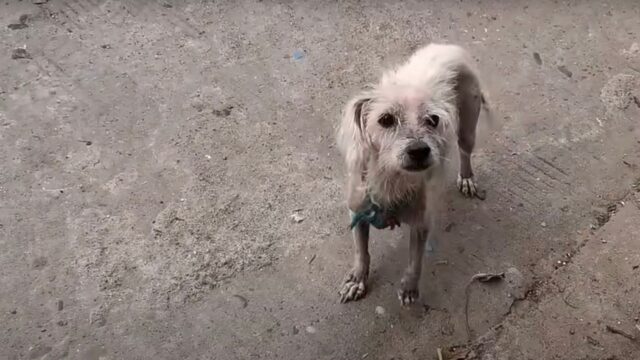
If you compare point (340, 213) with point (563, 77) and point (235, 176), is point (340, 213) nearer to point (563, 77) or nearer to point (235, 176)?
point (235, 176)

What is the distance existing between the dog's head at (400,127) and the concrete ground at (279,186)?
80 cm

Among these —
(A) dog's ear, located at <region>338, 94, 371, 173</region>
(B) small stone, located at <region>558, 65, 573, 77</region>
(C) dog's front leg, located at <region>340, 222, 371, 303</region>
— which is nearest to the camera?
(A) dog's ear, located at <region>338, 94, 371, 173</region>

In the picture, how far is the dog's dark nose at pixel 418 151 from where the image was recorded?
8.00 feet

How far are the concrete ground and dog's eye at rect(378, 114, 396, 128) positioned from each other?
0.90 metres

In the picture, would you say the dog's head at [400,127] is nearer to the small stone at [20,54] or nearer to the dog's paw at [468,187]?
the dog's paw at [468,187]

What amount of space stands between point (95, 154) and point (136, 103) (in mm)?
412

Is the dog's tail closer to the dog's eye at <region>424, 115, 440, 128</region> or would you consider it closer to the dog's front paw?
the dog's eye at <region>424, 115, 440, 128</region>

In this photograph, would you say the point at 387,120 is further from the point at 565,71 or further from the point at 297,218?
the point at 565,71

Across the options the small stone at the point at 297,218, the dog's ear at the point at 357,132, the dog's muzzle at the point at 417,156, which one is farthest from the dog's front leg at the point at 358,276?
the dog's muzzle at the point at 417,156

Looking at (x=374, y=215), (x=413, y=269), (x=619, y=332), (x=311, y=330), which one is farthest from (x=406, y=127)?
(x=619, y=332)

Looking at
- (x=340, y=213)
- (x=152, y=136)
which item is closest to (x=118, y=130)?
(x=152, y=136)

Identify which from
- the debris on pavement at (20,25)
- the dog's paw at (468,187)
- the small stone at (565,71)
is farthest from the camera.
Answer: the debris on pavement at (20,25)

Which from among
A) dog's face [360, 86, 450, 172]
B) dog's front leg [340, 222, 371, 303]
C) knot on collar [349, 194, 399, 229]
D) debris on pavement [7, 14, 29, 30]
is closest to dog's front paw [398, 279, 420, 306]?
dog's front leg [340, 222, 371, 303]

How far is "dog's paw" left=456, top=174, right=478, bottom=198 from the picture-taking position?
346cm
